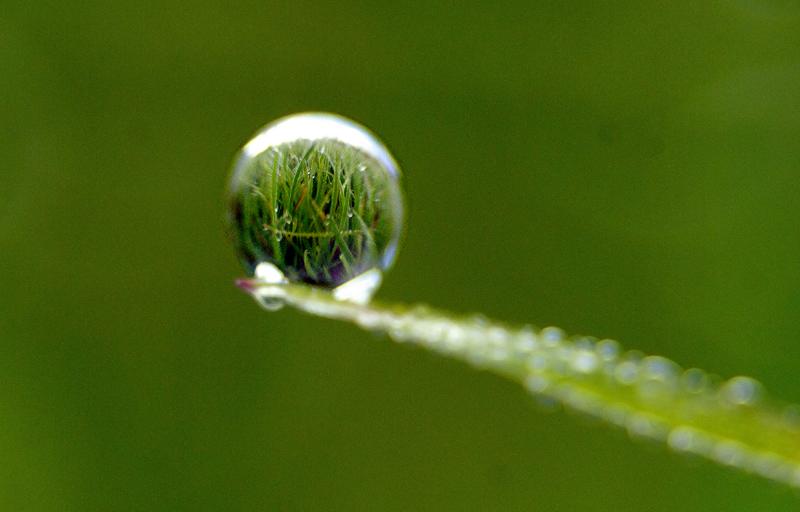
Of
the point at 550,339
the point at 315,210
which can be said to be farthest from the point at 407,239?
the point at 550,339

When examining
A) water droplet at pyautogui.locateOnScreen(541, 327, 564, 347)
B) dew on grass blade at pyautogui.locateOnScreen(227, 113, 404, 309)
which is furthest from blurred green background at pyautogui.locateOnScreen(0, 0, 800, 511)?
water droplet at pyautogui.locateOnScreen(541, 327, 564, 347)

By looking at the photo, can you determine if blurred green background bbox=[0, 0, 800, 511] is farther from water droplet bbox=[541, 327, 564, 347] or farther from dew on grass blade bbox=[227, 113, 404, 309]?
water droplet bbox=[541, 327, 564, 347]

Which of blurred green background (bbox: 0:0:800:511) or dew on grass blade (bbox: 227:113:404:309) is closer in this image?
dew on grass blade (bbox: 227:113:404:309)

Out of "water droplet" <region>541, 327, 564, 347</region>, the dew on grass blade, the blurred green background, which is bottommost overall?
"water droplet" <region>541, 327, 564, 347</region>

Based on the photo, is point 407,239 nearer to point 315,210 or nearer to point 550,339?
point 315,210

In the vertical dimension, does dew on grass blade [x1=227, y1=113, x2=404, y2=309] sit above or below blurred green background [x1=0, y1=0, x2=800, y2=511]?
below

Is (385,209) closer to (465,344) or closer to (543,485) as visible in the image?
(465,344)

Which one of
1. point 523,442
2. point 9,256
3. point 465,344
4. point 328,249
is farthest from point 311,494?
point 465,344
